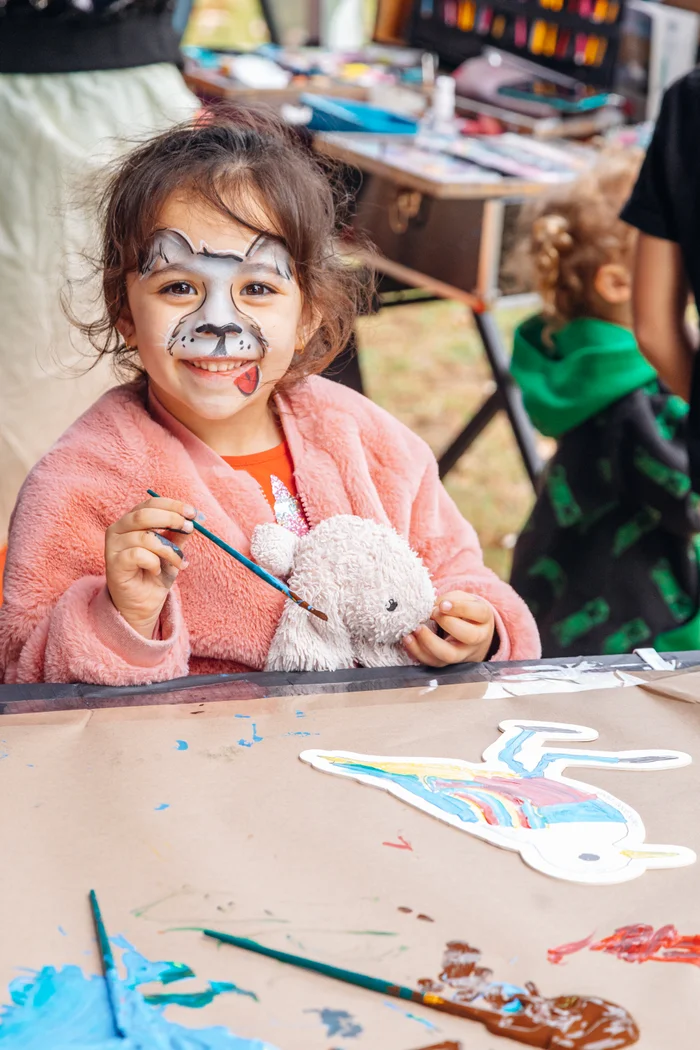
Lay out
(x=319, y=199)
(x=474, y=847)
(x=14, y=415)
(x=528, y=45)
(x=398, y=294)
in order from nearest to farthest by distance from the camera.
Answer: (x=474, y=847)
(x=319, y=199)
(x=14, y=415)
(x=398, y=294)
(x=528, y=45)

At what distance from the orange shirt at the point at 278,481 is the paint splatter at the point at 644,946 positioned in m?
0.52

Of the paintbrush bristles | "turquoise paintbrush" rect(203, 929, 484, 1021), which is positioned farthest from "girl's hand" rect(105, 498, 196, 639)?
"turquoise paintbrush" rect(203, 929, 484, 1021)

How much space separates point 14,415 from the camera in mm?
1804

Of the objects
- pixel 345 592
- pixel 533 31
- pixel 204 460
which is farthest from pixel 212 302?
pixel 533 31

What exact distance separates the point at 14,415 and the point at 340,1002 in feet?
4.55

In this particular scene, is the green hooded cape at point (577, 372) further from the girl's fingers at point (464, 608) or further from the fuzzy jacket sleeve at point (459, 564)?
the girl's fingers at point (464, 608)

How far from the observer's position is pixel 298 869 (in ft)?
2.22

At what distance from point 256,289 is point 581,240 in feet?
3.39

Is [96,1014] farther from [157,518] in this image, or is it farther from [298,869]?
[157,518]

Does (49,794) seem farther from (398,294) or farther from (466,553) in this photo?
(398,294)

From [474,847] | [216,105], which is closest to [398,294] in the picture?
[216,105]

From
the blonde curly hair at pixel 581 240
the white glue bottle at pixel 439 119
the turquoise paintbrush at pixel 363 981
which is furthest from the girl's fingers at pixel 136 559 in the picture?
the white glue bottle at pixel 439 119

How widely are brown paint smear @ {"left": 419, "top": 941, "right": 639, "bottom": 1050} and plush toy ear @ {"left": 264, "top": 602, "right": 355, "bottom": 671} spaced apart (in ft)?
1.19

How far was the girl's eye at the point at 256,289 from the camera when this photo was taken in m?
0.99
